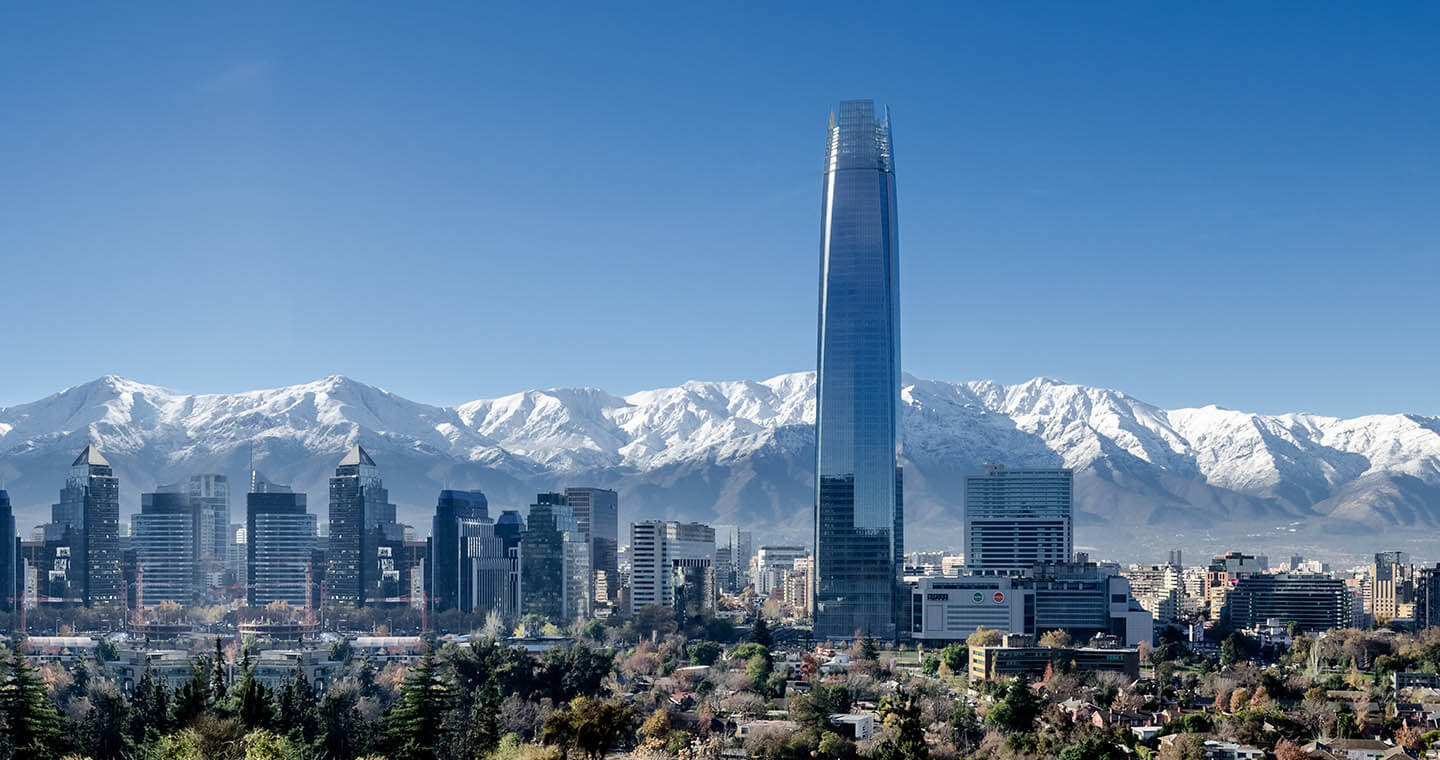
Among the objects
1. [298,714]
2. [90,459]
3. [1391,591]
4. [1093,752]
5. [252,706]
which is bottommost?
[1093,752]

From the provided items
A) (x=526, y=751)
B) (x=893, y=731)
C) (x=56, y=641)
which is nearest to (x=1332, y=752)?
(x=893, y=731)

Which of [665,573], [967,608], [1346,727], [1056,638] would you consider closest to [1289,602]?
[967,608]

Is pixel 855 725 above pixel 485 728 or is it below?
below

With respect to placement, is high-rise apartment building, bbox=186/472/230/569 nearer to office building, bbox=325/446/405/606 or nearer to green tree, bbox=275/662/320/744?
office building, bbox=325/446/405/606

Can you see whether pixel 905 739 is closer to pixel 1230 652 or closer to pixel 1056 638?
pixel 1230 652

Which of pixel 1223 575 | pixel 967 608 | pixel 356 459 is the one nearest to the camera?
pixel 967 608

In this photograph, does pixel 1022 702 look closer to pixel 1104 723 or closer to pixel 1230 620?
pixel 1104 723
